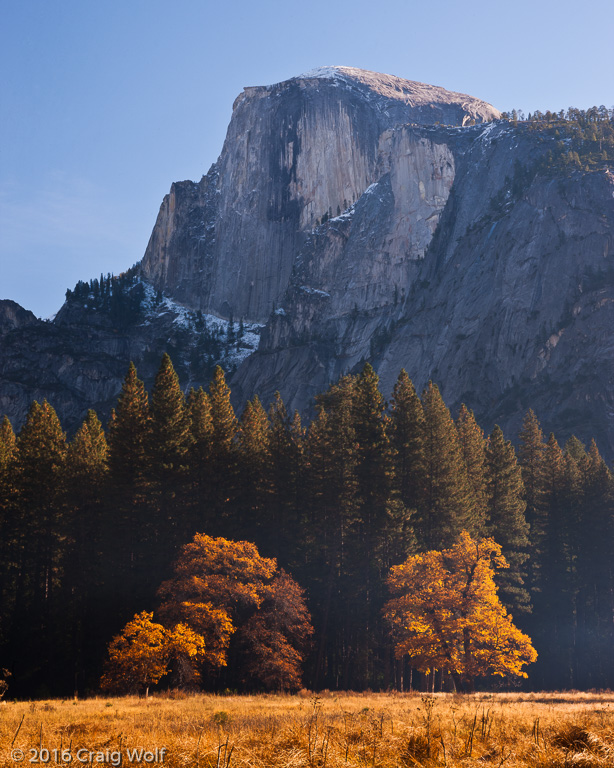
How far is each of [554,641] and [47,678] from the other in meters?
41.0

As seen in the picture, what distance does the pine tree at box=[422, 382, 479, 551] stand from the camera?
5119 cm

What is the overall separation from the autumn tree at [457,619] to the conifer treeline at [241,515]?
6.62 meters

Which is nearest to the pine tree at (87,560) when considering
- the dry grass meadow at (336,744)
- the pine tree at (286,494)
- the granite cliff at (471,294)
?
the pine tree at (286,494)

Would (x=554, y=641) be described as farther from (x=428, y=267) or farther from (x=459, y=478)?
(x=428, y=267)

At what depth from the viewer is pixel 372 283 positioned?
186250 mm

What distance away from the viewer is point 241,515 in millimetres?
51938

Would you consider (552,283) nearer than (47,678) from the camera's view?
No

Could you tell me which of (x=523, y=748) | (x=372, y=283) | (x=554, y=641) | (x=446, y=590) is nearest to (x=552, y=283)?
(x=372, y=283)

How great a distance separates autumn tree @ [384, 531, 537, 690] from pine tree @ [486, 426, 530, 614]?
12.9 metres

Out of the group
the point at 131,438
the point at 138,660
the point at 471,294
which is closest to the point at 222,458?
the point at 131,438

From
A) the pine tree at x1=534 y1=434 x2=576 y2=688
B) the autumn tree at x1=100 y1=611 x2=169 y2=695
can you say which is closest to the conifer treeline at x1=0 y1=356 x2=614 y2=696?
the pine tree at x1=534 y1=434 x2=576 y2=688

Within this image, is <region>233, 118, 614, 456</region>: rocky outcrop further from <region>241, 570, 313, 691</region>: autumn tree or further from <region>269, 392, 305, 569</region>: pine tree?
<region>241, 570, 313, 691</region>: autumn tree

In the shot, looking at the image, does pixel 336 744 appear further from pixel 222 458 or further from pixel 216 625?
pixel 222 458

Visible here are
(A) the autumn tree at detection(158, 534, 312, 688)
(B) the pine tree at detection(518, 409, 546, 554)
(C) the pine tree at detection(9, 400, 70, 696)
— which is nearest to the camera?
(A) the autumn tree at detection(158, 534, 312, 688)
